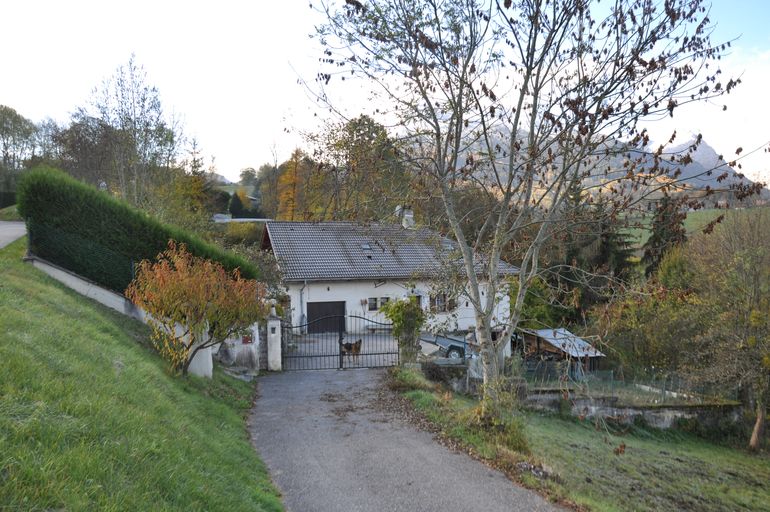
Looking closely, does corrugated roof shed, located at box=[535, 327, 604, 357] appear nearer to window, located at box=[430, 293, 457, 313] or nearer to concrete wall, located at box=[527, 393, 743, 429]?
window, located at box=[430, 293, 457, 313]

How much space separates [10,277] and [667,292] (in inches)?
462

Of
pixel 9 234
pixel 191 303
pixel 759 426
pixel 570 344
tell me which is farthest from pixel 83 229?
pixel 759 426

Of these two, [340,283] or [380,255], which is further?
[380,255]

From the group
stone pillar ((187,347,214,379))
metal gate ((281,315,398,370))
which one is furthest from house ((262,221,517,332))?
stone pillar ((187,347,214,379))

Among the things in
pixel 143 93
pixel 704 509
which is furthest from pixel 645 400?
pixel 143 93

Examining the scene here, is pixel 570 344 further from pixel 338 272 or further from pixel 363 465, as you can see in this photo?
pixel 338 272

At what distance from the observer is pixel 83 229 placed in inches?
536

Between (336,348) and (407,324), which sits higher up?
(407,324)

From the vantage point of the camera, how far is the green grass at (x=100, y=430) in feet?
11.7

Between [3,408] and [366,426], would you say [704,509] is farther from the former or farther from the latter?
[3,408]

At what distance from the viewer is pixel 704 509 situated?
10836 mm

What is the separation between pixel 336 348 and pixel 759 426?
1516cm

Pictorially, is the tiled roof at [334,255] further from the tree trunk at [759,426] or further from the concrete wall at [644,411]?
the tree trunk at [759,426]

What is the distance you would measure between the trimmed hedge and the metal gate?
4828 mm
